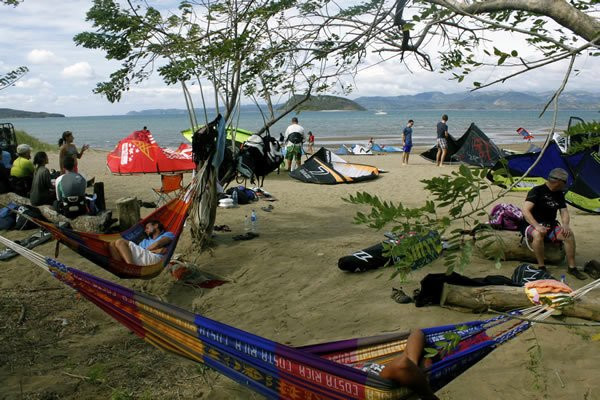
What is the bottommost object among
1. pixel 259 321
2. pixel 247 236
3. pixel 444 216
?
pixel 259 321

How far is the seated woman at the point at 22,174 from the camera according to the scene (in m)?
6.49

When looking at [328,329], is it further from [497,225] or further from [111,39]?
[111,39]

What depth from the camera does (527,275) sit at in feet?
11.6

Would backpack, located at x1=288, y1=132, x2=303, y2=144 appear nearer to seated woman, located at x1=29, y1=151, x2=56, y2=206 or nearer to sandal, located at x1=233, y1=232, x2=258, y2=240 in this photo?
sandal, located at x1=233, y1=232, x2=258, y2=240

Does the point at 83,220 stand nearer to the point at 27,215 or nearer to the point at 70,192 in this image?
the point at 70,192

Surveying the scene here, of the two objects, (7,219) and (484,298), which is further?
(7,219)

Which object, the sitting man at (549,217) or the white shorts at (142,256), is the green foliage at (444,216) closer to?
the sitting man at (549,217)

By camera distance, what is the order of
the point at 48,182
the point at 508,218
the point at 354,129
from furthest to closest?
the point at 354,129, the point at 48,182, the point at 508,218

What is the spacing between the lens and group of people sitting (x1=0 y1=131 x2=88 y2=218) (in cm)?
538

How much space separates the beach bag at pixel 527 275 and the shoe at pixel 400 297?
28.1 inches

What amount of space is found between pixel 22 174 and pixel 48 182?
3.28 feet

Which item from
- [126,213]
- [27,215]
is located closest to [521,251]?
[126,213]

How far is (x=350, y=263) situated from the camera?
4.17 metres

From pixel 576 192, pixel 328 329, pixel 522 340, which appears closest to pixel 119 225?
pixel 328 329
